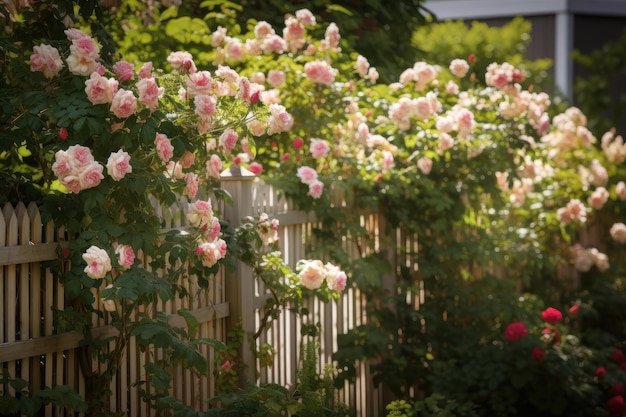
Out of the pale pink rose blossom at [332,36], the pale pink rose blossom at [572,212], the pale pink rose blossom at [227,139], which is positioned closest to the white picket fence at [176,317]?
the pale pink rose blossom at [227,139]

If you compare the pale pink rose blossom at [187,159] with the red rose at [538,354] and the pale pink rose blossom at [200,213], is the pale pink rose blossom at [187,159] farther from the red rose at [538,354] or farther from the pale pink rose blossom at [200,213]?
the red rose at [538,354]

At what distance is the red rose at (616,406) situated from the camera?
5.17 m

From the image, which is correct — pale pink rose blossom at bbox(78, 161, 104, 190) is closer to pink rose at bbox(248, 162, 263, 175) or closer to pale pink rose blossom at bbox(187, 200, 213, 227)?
pale pink rose blossom at bbox(187, 200, 213, 227)

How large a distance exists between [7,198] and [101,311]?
23.3 inches

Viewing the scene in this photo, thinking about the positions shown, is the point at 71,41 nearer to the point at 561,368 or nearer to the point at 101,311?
the point at 101,311

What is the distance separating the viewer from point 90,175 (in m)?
3.03

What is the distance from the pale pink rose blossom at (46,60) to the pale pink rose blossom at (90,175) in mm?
485

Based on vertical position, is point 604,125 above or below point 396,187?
above

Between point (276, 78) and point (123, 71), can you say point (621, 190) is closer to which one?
point (276, 78)

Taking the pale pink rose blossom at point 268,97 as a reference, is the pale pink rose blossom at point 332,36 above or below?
above

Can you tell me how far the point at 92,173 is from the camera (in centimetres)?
303

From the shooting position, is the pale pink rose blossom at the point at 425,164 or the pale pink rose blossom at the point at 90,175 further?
the pale pink rose blossom at the point at 425,164

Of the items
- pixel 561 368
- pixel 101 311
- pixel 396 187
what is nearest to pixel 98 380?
pixel 101 311

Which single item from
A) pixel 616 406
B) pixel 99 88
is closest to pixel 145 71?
pixel 99 88
